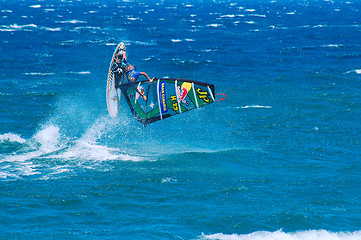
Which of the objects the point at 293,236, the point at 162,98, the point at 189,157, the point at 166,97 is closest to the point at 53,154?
the point at 189,157

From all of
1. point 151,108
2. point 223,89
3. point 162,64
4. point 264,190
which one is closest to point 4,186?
point 151,108

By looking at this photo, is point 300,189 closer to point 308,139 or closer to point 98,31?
→ point 308,139

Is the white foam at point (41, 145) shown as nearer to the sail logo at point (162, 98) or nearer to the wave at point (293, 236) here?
the sail logo at point (162, 98)

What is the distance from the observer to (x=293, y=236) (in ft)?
65.2

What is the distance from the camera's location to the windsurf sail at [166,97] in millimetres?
22625

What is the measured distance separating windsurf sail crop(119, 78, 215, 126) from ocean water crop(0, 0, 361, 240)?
3713 millimetres

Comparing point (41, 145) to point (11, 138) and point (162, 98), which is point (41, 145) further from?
point (162, 98)

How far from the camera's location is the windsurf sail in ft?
74.2

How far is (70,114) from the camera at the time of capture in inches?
1564

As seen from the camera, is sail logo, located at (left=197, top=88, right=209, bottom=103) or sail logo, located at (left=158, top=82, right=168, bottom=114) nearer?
sail logo, located at (left=197, top=88, right=209, bottom=103)

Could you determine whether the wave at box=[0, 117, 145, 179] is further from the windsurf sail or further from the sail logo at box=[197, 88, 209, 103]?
the sail logo at box=[197, 88, 209, 103]

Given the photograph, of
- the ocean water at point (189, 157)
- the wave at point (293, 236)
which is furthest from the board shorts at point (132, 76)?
the wave at point (293, 236)

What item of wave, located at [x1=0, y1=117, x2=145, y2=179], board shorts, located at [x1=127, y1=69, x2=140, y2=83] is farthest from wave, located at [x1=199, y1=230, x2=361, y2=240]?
wave, located at [x1=0, y1=117, x2=145, y2=179]

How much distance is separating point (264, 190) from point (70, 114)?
67.2ft
